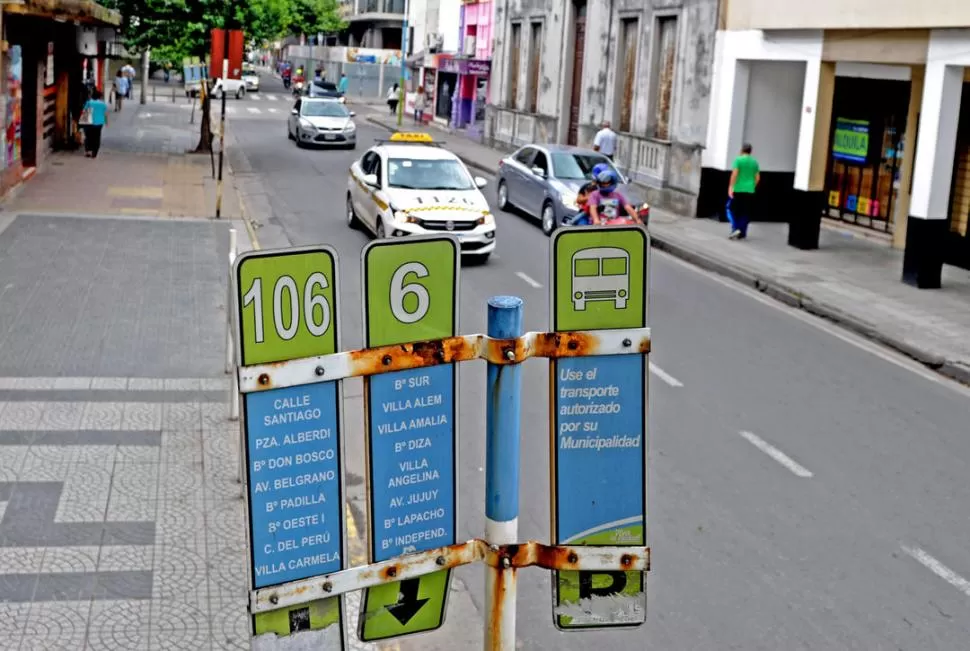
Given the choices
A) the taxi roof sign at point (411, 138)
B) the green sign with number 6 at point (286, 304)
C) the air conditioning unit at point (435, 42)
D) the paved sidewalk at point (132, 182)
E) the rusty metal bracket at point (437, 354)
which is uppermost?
the air conditioning unit at point (435, 42)

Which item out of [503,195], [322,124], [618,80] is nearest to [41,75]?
[322,124]

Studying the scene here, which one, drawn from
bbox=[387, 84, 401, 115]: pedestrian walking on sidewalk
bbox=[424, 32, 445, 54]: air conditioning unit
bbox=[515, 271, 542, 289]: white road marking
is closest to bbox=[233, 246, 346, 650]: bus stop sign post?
bbox=[515, 271, 542, 289]: white road marking

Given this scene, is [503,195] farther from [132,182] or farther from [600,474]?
[600,474]

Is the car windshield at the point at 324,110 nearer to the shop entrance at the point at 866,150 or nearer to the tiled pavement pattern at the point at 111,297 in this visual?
the tiled pavement pattern at the point at 111,297

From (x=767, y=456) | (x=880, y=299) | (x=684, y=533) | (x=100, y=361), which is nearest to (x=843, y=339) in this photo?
(x=880, y=299)

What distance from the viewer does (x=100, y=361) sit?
12070 mm

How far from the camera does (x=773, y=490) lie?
9.66 metres

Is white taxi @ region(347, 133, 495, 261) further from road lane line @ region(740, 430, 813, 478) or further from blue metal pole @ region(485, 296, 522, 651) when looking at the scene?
blue metal pole @ region(485, 296, 522, 651)

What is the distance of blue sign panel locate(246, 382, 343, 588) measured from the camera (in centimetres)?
336

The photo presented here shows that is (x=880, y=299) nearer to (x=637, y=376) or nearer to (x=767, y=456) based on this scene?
(x=767, y=456)

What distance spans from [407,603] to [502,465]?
1.75 feet

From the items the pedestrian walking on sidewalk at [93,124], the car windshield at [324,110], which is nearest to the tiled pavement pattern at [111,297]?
the pedestrian walking on sidewalk at [93,124]

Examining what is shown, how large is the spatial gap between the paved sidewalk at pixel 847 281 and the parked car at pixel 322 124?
14.2 meters

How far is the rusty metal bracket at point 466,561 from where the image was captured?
3.50 meters
